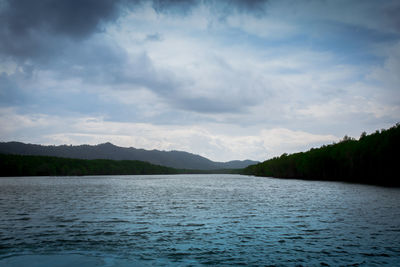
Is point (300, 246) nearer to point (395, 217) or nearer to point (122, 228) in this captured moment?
point (122, 228)

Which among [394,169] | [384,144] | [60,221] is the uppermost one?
[384,144]

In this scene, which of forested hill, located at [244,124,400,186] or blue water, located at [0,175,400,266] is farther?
forested hill, located at [244,124,400,186]

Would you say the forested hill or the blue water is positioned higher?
the forested hill

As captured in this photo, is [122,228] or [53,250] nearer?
[53,250]

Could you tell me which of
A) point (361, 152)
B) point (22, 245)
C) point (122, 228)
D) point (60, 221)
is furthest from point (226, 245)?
point (361, 152)

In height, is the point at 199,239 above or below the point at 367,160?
below

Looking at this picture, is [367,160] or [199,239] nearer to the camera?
[199,239]

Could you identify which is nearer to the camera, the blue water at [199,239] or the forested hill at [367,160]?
the blue water at [199,239]

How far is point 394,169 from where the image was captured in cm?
9931

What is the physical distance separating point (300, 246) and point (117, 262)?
12.0 metres

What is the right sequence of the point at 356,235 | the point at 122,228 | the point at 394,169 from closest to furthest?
the point at 356,235
the point at 122,228
the point at 394,169

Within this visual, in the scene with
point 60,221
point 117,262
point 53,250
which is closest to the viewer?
point 117,262

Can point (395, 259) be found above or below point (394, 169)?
below

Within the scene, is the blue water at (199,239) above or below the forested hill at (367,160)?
below
